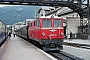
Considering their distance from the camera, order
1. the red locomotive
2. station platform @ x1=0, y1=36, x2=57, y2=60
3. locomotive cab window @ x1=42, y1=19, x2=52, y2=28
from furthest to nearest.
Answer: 1. locomotive cab window @ x1=42, y1=19, x2=52, y2=28
2. the red locomotive
3. station platform @ x1=0, y1=36, x2=57, y2=60

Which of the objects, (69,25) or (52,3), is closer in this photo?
(52,3)

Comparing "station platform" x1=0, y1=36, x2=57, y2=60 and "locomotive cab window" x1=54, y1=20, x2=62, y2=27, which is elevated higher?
"locomotive cab window" x1=54, y1=20, x2=62, y2=27

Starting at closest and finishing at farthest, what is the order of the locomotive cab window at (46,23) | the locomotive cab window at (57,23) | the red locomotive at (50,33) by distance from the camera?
1. the red locomotive at (50,33)
2. the locomotive cab window at (46,23)
3. the locomotive cab window at (57,23)

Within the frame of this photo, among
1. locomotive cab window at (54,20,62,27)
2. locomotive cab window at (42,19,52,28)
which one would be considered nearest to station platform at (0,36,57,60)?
locomotive cab window at (42,19,52,28)

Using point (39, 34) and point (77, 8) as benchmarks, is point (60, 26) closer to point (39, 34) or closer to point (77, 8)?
point (39, 34)

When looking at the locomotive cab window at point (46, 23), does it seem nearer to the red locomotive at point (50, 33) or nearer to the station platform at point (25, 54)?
the red locomotive at point (50, 33)

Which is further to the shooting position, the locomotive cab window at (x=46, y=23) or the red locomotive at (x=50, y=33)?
the locomotive cab window at (x=46, y=23)

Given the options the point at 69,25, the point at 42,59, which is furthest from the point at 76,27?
the point at 42,59

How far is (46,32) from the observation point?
2141 cm

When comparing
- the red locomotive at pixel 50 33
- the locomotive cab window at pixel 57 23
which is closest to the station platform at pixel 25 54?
the red locomotive at pixel 50 33

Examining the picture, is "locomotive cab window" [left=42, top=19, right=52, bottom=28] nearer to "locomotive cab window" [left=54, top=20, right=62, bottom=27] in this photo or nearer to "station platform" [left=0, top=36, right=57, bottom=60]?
"locomotive cab window" [left=54, top=20, right=62, bottom=27]

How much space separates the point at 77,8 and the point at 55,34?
92.0 ft

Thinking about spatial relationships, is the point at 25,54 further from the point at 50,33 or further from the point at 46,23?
the point at 46,23

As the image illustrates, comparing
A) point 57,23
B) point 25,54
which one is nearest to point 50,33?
point 57,23
